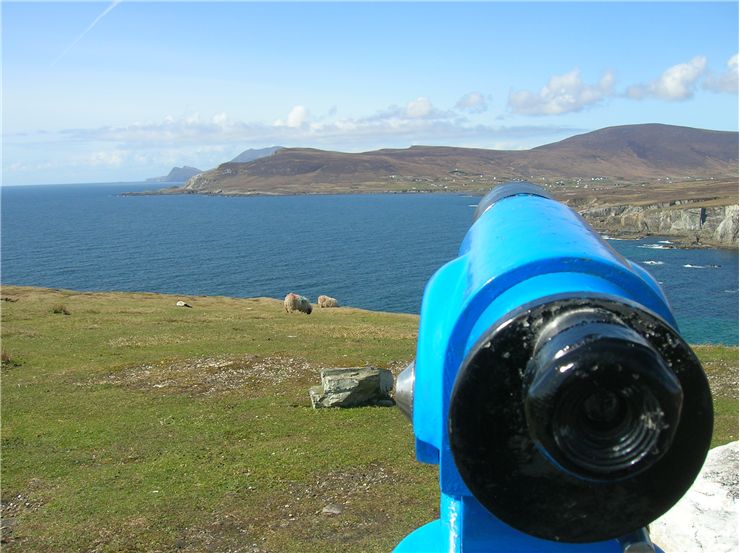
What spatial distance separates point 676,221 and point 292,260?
62916 mm

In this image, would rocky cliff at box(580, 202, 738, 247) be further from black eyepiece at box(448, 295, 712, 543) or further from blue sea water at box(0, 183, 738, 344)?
black eyepiece at box(448, 295, 712, 543)

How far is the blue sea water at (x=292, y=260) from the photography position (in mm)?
69562

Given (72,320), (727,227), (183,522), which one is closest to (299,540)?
(183,522)

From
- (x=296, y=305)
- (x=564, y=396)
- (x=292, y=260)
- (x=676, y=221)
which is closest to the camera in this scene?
(x=564, y=396)

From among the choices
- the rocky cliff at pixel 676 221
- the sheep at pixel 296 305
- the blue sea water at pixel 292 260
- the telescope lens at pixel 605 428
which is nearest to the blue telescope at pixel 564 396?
the telescope lens at pixel 605 428

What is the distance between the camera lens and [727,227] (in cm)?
10350

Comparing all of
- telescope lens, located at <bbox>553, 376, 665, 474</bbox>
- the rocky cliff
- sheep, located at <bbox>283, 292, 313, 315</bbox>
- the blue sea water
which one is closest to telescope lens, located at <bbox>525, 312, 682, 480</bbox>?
telescope lens, located at <bbox>553, 376, 665, 474</bbox>

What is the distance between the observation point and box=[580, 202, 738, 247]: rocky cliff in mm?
104500

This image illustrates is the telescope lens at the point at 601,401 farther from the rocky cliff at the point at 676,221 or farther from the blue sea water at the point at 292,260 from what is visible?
the rocky cliff at the point at 676,221

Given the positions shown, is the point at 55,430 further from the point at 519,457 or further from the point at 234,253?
the point at 234,253

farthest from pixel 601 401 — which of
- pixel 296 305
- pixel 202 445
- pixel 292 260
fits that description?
pixel 292 260

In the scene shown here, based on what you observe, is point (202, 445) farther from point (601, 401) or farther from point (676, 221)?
point (676, 221)

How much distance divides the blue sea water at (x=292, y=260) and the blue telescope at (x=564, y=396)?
34.9m

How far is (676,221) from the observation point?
11706 centimetres
